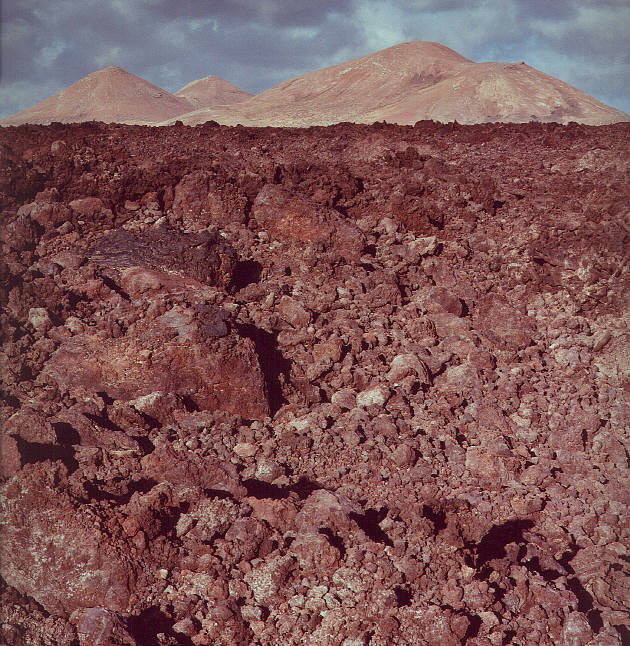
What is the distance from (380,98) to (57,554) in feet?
123

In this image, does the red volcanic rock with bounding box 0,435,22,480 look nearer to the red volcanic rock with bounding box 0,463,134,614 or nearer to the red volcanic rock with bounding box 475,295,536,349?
the red volcanic rock with bounding box 0,463,134,614

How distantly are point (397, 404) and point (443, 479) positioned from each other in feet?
2.31

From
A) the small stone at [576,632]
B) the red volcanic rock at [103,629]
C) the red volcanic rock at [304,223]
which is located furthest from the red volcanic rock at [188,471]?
the red volcanic rock at [304,223]

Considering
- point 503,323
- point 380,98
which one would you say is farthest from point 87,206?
point 380,98

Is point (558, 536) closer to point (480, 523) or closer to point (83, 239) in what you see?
point (480, 523)

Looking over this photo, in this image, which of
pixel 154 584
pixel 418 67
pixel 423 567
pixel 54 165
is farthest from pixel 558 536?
pixel 418 67

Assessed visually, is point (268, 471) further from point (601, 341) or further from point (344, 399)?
point (601, 341)

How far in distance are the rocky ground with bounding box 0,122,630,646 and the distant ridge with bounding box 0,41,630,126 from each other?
20.4 meters

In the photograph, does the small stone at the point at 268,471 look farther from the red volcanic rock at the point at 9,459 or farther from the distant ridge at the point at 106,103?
the distant ridge at the point at 106,103

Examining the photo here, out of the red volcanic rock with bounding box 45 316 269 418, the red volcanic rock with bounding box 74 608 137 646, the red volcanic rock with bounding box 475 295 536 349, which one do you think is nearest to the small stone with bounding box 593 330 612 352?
the red volcanic rock with bounding box 475 295 536 349

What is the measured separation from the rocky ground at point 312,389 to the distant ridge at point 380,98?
20371mm

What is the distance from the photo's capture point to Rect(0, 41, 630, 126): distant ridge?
28797 millimetres

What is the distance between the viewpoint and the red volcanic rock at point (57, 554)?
288 cm

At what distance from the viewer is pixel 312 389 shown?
461cm
